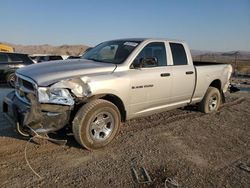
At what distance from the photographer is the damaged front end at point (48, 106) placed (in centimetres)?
410

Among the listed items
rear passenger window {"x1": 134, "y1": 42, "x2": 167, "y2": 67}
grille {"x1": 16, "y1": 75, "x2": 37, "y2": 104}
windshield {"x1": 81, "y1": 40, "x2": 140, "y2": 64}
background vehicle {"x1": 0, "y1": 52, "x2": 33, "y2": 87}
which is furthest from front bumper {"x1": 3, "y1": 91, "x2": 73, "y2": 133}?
background vehicle {"x1": 0, "y1": 52, "x2": 33, "y2": 87}

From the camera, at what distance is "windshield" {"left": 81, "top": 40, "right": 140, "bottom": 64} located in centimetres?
529

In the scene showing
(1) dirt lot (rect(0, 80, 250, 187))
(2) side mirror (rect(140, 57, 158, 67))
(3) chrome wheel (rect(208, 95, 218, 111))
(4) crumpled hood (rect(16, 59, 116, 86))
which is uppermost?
(2) side mirror (rect(140, 57, 158, 67))

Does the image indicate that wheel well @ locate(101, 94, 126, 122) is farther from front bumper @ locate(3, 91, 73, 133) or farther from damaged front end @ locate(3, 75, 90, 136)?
front bumper @ locate(3, 91, 73, 133)

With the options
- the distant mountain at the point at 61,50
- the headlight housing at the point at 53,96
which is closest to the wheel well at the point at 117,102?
the headlight housing at the point at 53,96

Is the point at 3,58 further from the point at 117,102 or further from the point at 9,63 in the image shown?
the point at 117,102

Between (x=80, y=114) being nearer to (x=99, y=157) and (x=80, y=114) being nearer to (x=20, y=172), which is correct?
(x=99, y=157)

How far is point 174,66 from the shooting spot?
597cm

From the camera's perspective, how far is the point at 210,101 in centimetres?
749

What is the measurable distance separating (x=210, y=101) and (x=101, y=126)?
3983 millimetres

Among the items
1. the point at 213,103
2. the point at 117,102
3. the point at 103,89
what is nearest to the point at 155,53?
the point at 117,102

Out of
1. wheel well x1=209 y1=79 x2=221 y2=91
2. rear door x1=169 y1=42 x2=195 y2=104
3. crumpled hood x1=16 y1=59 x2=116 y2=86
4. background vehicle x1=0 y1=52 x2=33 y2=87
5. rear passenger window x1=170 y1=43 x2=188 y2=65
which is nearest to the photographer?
crumpled hood x1=16 y1=59 x2=116 y2=86

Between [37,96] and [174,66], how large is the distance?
3.13m

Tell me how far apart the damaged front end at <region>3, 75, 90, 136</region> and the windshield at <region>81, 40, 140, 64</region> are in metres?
1.25
